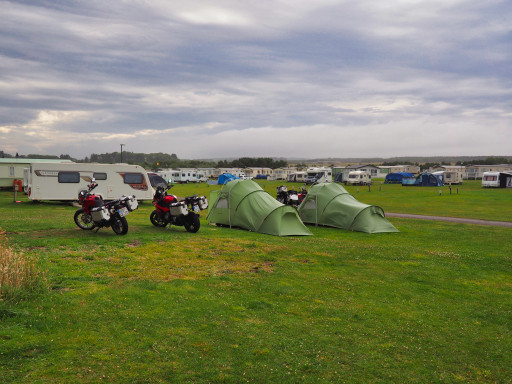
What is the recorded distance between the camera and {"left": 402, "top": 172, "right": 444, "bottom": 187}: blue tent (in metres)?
61.8

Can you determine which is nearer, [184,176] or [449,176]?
[449,176]

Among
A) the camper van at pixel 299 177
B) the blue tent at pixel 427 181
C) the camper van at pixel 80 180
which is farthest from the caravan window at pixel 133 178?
the camper van at pixel 299 177

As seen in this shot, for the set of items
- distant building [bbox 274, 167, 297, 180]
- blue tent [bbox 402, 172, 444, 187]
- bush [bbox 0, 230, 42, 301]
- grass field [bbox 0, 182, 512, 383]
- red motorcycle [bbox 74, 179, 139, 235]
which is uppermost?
distant building [bbox 274, 167, 297, 180]

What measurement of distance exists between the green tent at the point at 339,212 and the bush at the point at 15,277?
13.6 m

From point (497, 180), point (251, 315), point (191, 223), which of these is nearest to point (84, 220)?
point (191, 223)

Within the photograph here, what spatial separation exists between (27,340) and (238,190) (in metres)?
12.5

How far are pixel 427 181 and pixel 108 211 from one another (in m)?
58.3

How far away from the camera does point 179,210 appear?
15125 millimetres

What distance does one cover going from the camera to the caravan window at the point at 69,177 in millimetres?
24664

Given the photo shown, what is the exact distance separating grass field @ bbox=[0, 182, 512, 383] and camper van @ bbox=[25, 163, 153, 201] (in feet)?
40.5

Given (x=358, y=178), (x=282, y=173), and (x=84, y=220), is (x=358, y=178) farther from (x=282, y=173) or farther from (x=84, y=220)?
(x=84, y=220)

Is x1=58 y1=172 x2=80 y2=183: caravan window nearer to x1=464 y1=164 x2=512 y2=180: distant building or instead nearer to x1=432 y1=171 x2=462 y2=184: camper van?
x1=432 y1=171 x2=462 y2=184: camper van

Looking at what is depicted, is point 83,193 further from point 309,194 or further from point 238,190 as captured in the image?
point 309,194

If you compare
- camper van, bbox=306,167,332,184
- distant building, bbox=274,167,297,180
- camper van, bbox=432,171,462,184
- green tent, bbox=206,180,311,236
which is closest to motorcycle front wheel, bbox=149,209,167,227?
green tent, bbox=206,180,311,236
